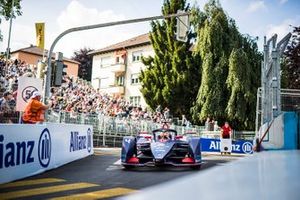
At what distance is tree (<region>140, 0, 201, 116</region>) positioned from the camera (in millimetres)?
37816

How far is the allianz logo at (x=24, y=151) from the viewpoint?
737 centimetres

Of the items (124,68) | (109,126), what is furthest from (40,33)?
(124,68)

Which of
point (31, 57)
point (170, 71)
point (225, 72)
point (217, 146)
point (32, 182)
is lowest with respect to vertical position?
point (32, 182)

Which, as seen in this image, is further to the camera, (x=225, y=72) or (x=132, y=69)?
(x=132, y=69)

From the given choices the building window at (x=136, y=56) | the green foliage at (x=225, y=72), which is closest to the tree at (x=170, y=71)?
the green foliage at (x=225, y=72)

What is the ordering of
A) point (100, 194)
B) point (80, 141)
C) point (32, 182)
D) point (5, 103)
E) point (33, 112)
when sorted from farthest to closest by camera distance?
point (5, 103) < point (80, 141) < point (33, 112) < point (32, 182) < point (100, 194)

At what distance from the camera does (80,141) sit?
13.3m

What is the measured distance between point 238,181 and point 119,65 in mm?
52951

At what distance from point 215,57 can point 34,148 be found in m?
26.0

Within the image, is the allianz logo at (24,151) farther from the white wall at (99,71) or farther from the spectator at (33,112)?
the white wall at (99,71)

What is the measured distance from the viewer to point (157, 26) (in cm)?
4097

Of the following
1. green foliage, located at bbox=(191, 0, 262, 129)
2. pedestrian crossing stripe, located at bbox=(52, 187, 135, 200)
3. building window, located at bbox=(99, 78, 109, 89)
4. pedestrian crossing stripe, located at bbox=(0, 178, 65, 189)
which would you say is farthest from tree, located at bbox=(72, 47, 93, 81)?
pedestrian crossing stripe, located at bbox=(52, 187, 135, 200)

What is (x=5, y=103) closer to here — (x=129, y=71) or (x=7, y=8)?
(x=7, y=8)

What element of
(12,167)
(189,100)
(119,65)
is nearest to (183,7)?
(189,100)
